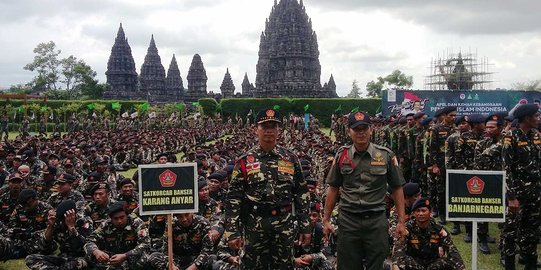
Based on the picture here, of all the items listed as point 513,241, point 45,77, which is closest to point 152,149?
point 513,241

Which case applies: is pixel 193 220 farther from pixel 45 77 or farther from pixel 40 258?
pixel 45 77

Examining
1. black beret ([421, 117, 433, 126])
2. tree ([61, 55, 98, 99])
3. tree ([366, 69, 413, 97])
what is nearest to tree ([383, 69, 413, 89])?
tree ([366, 69, 413, 97])

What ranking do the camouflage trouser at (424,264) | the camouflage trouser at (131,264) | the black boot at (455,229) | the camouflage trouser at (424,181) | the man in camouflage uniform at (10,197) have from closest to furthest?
the camouflage trouser at (424,264) → the camouflage trouser at (131,264) → the man in camouflage uniform at (10,197) → the black boot at (455,229) → the camouflage trouser at (424,181)

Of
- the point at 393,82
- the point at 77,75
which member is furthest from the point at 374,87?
the point at 77,75

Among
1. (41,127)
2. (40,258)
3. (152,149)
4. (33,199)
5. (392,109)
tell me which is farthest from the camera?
(41,127)

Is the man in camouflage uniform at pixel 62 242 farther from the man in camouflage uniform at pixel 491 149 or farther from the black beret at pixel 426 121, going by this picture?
the black beret at pixel 426 121

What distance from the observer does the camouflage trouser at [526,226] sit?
20.2 feet

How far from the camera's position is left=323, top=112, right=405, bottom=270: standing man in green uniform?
4.59 metres

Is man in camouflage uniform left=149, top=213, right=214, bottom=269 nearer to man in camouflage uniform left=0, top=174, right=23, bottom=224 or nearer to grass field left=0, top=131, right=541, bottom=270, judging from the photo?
grass field left=0, top=131, right=541, bottom=270

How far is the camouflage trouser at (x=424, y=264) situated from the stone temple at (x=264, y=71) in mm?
58186

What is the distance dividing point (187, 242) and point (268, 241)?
6.32ft

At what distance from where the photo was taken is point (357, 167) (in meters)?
4.70

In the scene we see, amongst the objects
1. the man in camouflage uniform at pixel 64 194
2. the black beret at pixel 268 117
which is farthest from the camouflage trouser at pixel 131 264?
the black beret at pixel 268 117

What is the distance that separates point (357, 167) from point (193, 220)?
8.52 feet
